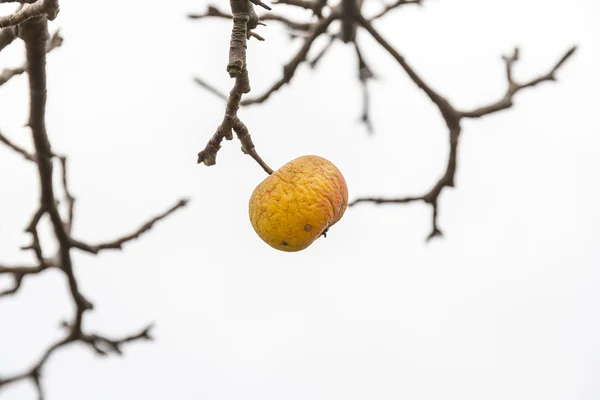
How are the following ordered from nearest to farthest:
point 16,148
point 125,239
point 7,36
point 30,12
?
point 30,12
point 7,36
point 125,239
point 16,148

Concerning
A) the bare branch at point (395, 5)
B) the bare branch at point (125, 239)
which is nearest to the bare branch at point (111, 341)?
the bare branch at point (125, 239)

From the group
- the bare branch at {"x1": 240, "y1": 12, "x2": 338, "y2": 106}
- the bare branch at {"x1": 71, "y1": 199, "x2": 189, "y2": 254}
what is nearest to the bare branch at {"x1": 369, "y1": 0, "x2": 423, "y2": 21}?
the bare branch at {"x1": 240, "y1": 12, "x2": 338, "y2": 106}

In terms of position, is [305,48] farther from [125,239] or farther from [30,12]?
[125,239]

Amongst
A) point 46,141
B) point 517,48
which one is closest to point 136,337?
point 46,141

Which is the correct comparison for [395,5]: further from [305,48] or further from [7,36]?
[7,36]

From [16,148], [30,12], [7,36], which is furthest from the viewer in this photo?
[16,148]

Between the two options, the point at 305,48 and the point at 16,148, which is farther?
the point at 16,148

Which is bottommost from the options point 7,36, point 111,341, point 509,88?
point 111,341

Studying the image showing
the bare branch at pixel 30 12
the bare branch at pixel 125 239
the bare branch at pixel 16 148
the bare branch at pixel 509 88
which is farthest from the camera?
the bare branch at pixel 16 148

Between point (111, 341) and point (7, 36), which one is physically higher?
point (7, 36)

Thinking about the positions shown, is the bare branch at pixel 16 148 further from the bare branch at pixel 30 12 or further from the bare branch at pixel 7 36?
the bare branch at pixel 30 12

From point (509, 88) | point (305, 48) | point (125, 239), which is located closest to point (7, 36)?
point (125, 239)
